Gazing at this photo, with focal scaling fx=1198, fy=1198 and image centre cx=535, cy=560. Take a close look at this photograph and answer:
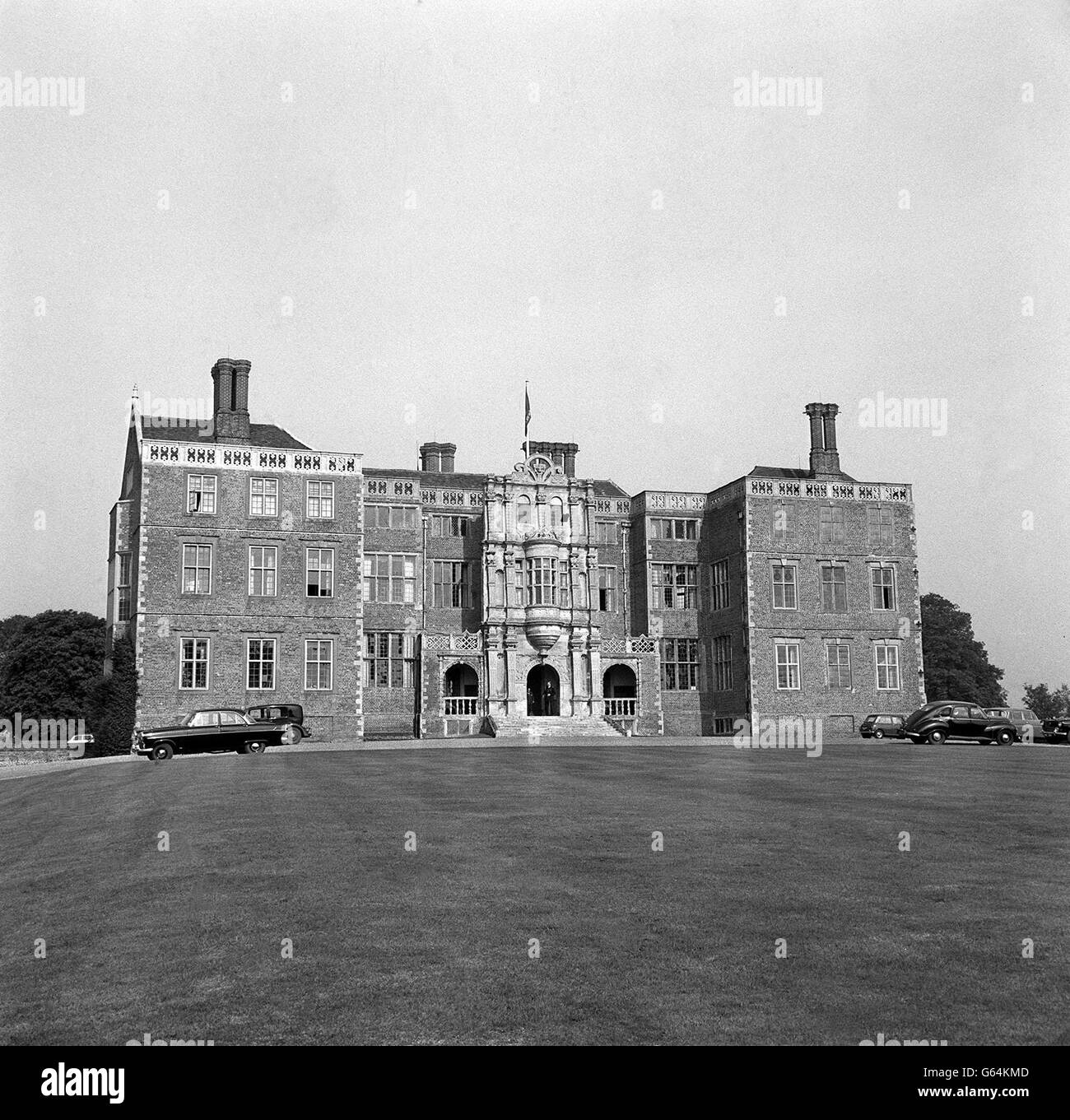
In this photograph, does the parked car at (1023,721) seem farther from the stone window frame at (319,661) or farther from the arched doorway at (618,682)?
the stone window frame at (319,661)

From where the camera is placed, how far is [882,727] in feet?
176

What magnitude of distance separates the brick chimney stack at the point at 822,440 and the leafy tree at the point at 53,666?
39821 millimetres

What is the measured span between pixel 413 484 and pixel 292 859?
156 ft

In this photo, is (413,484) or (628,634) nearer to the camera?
(413,484)

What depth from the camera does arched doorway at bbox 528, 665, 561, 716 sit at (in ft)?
200

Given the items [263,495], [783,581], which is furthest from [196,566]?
[783,581]

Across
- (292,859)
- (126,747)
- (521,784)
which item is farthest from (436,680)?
(292,859)

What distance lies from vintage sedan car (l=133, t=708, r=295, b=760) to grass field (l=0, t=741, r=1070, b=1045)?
19.3m

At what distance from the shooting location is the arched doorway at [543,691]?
6088 centimetres

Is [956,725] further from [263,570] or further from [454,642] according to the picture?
[263,570]
